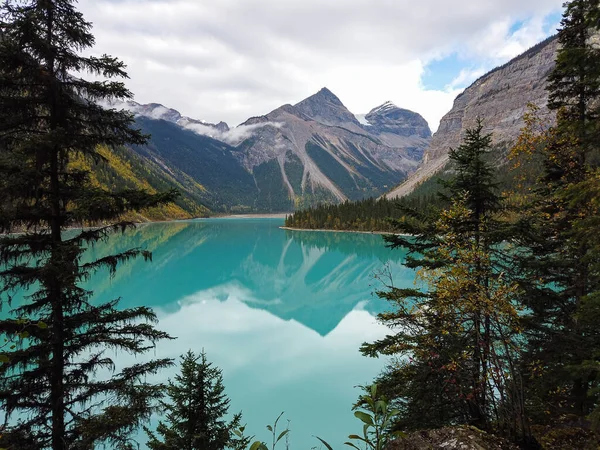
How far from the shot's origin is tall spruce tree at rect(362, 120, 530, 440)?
6.62 metres

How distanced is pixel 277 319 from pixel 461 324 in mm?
39540

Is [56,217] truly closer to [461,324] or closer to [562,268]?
[461,324]

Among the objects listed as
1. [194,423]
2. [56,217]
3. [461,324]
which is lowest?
[194,423]

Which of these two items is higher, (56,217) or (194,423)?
(56,217)

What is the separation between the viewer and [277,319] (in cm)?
4581

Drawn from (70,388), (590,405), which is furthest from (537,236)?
(70,388)

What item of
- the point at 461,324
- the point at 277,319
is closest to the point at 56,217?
the point at 461,324

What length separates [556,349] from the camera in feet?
31.8

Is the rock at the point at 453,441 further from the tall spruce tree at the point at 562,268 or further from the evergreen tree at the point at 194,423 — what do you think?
the evergreen tree at the point at 194,423

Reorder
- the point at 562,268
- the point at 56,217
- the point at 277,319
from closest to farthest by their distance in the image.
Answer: the point at 56,217, the point at 562,268, the point at 277,319

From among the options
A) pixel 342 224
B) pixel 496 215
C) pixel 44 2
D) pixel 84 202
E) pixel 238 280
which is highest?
pixel 342 224

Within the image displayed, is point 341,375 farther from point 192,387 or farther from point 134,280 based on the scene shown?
point 134,280

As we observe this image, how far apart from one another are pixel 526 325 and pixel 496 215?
4791 mm

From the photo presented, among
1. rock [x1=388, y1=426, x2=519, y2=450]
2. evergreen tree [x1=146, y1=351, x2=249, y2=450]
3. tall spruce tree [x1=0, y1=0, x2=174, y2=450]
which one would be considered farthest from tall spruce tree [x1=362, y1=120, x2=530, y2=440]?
tall spruce tree [x1=0, y1=0, x2=174, y2=450]
